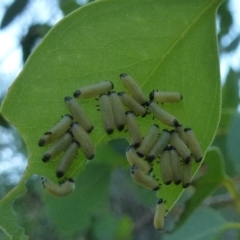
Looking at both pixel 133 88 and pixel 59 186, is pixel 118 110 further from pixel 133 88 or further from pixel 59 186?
pixel 59 186

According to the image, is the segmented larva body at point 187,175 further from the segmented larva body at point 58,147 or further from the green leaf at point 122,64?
the segmented larva body at point 58,147

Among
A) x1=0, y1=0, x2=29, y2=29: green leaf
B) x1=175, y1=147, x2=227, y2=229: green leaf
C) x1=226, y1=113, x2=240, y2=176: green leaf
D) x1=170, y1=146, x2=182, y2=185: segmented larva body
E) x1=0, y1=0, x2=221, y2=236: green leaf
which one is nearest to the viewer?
x1=0, y1=0, x2=221, y2=236: green leaf

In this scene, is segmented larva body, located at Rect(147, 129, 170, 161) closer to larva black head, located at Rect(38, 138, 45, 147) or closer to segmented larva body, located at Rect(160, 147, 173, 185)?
segmented larva body, located at Rect(160, 147, 173, 185)

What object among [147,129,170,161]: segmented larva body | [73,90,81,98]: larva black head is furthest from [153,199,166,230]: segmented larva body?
[73,90,81,98]: larva black head


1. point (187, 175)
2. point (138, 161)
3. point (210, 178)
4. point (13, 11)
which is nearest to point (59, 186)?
point (138, 161)

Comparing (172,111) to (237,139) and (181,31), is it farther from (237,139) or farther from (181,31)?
(237,139)

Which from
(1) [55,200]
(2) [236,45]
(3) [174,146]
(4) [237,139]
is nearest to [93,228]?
(1) [55,200]
